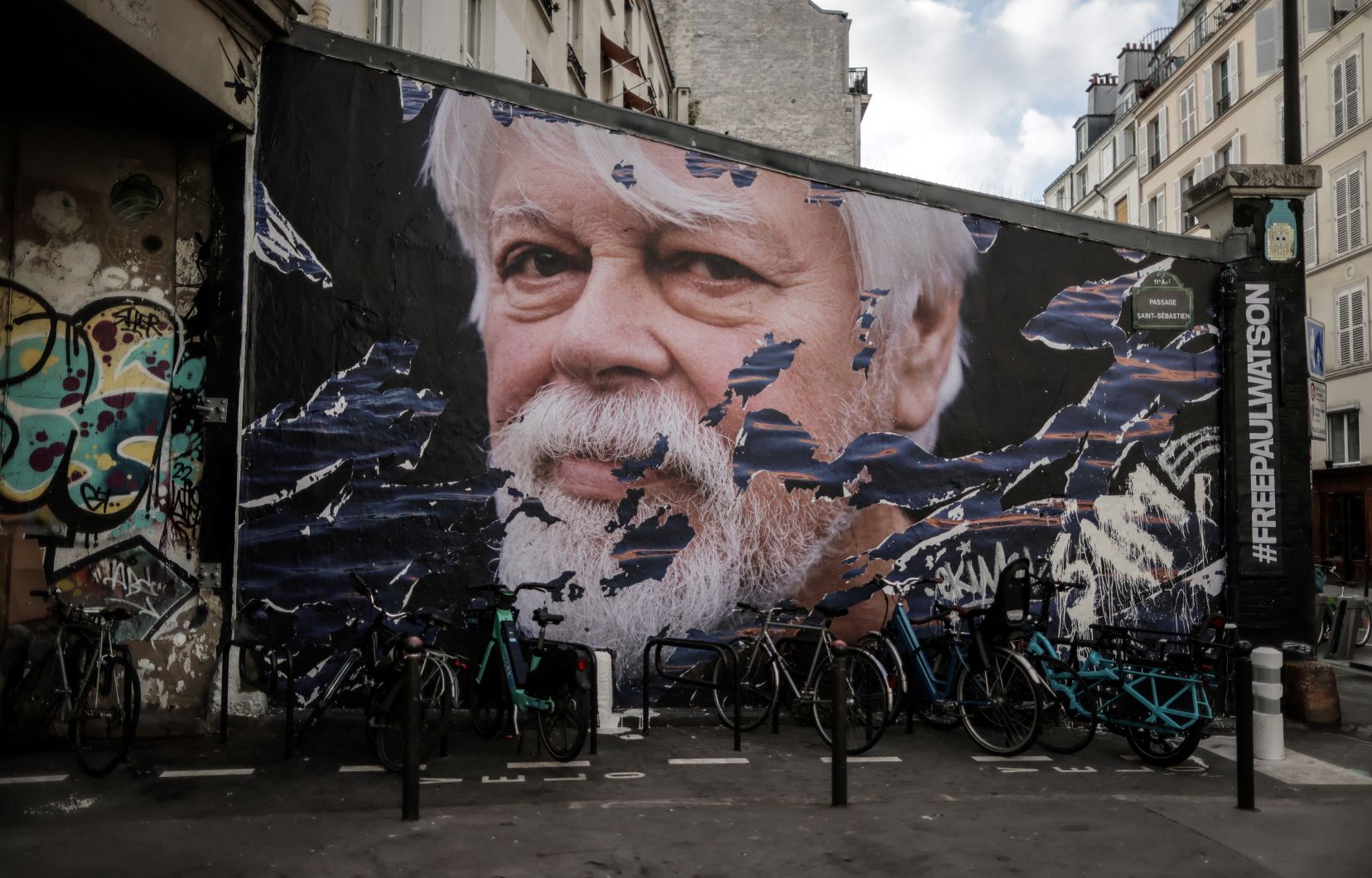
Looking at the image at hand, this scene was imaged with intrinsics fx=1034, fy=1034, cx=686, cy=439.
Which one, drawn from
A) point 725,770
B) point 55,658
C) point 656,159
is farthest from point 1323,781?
point 55,658

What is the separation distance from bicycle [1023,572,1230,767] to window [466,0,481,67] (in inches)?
396

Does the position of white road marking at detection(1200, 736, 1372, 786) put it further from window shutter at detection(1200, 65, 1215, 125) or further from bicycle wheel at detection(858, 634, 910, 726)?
window shutter at detection(1200, 65, 1215, 125)

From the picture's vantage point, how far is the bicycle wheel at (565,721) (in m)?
6.97

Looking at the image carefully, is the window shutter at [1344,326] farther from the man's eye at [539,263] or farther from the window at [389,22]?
the man's eye at [539,263]

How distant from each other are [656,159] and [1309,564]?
6927 millimetres

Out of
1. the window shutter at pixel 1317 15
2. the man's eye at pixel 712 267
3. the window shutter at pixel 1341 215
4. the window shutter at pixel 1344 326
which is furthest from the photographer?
the window shutter at pixel 1317 15

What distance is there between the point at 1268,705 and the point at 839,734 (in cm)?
370

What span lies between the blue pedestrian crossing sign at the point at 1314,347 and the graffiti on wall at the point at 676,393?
0.84m

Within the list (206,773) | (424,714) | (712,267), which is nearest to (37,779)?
(206,773)

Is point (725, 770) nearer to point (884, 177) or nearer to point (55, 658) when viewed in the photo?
point (55, 658)

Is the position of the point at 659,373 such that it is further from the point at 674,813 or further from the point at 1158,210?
the point at 1158,210

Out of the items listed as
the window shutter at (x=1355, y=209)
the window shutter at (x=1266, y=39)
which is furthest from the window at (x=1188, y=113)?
the window shutter at (x=1355, y=209)

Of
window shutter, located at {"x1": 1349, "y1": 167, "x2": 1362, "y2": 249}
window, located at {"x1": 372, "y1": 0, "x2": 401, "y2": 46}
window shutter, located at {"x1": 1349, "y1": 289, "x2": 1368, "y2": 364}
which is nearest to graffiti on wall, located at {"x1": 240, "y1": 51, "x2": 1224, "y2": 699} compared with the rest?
window, located at {"x1": 372, "y1": 0, "x2": 401, "y2": 46}

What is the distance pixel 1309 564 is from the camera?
941 cm
